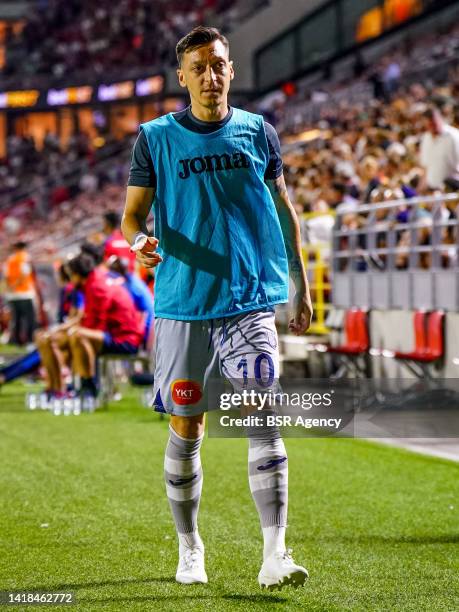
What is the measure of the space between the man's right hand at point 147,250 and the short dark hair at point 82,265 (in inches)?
329

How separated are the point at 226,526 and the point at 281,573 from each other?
6.13 ft

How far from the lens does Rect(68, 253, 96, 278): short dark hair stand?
12984 millimetres

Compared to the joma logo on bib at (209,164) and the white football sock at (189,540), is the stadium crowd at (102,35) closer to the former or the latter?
the joma logo on bib at (209,164)

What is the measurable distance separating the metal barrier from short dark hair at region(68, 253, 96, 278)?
2875 millimetres

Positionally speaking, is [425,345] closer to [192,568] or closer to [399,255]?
[399,255]

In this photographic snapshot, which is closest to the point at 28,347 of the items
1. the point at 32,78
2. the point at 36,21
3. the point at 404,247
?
the point at 404,247

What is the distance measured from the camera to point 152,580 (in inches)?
200

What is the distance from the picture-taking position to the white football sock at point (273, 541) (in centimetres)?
461

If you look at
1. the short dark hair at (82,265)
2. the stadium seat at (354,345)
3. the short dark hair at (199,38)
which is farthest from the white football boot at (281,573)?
the stadium seat at (354,345)

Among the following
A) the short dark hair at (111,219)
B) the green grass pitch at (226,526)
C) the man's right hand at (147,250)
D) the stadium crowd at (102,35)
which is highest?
the stadium crowd at (102,35)

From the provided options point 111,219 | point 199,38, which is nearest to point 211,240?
point 199,38

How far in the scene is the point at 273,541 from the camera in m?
4.62

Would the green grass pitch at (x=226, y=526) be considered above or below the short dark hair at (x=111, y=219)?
below

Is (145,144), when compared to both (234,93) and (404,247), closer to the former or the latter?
(404,247)
